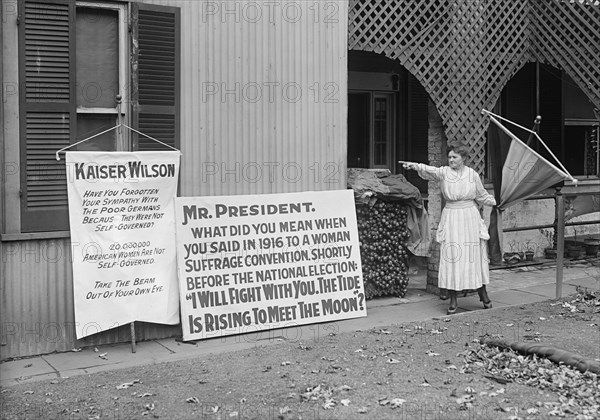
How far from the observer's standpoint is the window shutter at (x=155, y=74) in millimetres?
7281

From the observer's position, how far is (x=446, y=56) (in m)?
9.71

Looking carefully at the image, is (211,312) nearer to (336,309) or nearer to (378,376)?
(336,309)

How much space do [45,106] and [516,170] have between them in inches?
236

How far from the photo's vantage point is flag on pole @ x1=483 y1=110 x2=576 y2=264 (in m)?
9.48

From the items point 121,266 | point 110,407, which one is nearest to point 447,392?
point 110,407

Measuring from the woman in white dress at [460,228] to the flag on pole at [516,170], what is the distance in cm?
115

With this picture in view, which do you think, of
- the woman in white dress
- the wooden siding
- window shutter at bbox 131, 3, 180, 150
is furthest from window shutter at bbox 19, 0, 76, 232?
the woman in white dress

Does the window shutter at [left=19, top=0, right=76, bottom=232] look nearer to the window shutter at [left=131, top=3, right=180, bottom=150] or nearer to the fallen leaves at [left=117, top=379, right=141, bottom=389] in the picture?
the window shutter at [left=131, top=3, right=180, bottom=150]

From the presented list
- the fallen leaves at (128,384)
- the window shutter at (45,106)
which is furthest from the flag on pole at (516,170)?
the fallen leaves at (128,384)

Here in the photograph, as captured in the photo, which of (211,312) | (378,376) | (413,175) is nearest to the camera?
(378,376)

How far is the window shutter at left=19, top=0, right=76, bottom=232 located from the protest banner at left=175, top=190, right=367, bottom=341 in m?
1.25

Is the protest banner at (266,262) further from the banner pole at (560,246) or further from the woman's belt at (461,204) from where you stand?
the banner pole at (560,246)

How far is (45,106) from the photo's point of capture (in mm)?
6801

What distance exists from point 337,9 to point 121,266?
4.00 meters
